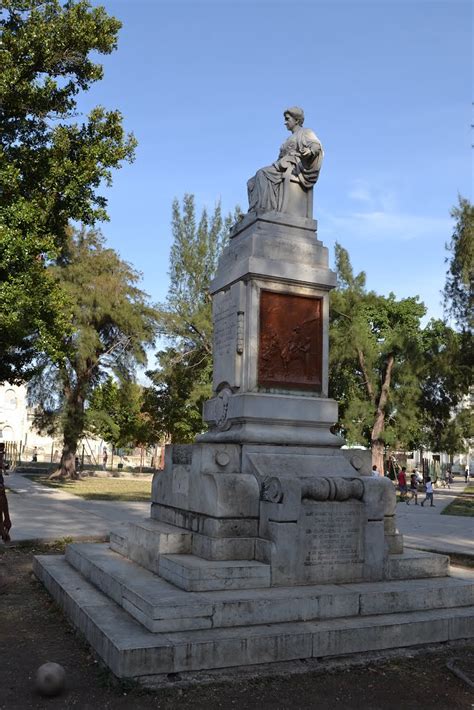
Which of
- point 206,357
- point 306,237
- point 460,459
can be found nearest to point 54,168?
point 306,237

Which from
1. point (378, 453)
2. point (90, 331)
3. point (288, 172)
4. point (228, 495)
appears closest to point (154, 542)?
point (228, 495)

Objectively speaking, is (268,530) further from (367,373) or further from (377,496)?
(367,373)

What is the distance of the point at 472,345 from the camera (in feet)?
98.6

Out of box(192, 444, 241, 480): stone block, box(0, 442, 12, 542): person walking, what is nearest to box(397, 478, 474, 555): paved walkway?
box(192, 444, 241, 480): stone block

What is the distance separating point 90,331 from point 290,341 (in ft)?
81.0

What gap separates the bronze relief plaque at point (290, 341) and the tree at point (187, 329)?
25.5 meters

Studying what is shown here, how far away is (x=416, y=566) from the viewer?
21.9 feet

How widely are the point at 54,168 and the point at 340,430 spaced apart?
24.9m

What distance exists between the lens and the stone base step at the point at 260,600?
5141 mm

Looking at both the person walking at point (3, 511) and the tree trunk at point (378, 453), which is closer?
the person walking at point (3, 511)

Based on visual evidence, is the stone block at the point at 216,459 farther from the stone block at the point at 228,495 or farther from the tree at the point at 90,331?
the tree at the point at 90,331

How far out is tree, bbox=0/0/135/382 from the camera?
46.9ft

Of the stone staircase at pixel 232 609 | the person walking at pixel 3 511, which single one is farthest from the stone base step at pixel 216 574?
the person walking at pixel 3 511

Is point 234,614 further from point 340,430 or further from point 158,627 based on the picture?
point 340,430
